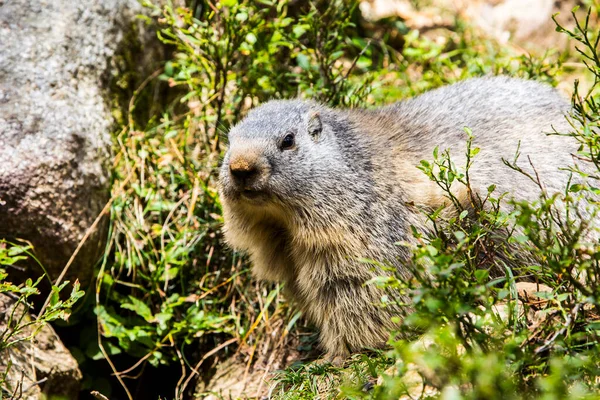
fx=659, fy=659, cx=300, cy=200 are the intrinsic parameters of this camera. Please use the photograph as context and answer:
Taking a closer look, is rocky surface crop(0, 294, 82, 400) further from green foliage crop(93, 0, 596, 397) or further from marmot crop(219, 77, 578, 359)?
marmot crop(219, 77, 578, 359)

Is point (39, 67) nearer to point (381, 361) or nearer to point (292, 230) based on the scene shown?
point (292, 230)

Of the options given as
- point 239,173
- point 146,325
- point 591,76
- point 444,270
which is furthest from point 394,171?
point 591,76

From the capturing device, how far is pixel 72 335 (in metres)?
5.40

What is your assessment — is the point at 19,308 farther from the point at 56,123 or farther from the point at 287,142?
A: the point at 287,142

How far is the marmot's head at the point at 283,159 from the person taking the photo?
409 centimetres

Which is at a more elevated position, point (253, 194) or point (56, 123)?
point (253, 194)

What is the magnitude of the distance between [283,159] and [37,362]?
2.25 meters

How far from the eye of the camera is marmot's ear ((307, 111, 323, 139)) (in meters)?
4.43

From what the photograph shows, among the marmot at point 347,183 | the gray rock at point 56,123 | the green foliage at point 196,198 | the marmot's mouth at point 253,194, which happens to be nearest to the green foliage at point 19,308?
the gray rock at point 56,123

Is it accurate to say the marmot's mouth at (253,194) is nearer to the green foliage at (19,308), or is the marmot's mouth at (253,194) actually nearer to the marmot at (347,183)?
the marmot at (347,183)

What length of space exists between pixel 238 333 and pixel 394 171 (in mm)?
1946

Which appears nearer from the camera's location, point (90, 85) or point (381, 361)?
point (381, 361)

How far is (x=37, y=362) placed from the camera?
4586 mm

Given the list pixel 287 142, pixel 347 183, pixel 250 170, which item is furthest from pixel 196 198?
pixel 347 183
